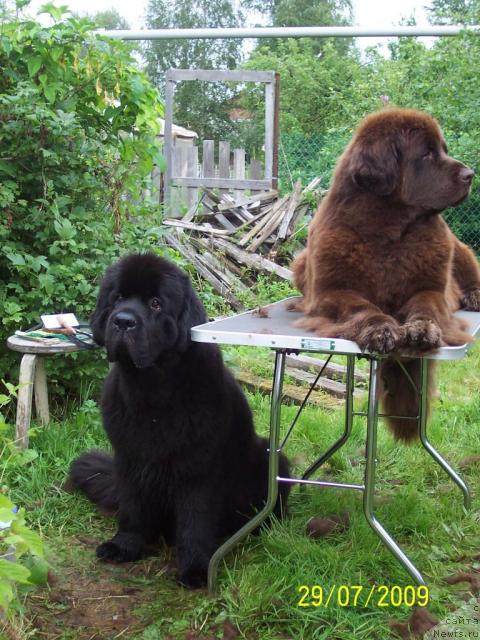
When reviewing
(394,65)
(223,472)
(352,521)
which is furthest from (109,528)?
(394,65)

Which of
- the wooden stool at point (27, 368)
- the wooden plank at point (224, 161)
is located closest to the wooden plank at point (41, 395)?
the wooden stool at point (27, 368)

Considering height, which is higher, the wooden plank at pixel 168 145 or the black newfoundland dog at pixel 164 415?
the wooden plank at pixel 168 145

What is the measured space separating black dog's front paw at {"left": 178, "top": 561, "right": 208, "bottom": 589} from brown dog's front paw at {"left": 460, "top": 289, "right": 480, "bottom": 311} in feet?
5.02

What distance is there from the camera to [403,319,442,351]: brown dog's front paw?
2195 millimetres

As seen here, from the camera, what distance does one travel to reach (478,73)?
25.7ft

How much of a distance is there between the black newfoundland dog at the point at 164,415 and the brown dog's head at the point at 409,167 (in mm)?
765

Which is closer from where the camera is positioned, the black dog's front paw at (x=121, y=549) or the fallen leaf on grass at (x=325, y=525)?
the black dog's front paw at (x=121, y=549)

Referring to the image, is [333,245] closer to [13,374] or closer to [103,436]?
[103,436]

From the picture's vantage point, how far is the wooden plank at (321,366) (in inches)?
210

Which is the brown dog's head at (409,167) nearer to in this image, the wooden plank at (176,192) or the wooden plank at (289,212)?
the wooden plank at (289,212)

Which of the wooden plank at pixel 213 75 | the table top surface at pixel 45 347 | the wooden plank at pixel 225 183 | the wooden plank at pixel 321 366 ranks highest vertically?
the wooden plank at pixel 213 75

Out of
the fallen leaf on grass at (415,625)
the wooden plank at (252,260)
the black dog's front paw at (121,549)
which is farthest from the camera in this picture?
the wooden plank at (252,260)

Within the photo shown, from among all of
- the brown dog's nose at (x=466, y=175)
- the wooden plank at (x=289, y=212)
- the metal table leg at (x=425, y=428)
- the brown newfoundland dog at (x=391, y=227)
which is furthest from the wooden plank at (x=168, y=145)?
the brown dog's nose at (x=466, y=175)

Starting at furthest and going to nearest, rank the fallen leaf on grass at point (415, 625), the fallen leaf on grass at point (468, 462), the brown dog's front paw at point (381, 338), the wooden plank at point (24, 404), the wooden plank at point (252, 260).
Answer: the wooden plank at point (252, 260), the fallen leaf on grass at point (468, 462), the wooden plank at point (24, 404), the fallen leaf on grass at point (415, 625), the brown dog's front paw at point (381, 338)
